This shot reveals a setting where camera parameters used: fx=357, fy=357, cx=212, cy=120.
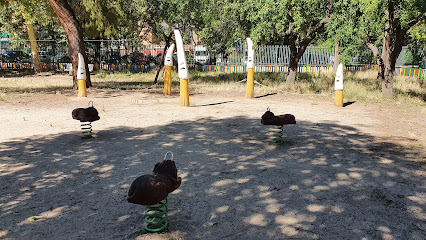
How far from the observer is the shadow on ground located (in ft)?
13.5

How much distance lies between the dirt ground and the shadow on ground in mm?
18

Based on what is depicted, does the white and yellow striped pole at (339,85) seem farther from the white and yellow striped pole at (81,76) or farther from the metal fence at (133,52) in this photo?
the metal fence at (133,52)

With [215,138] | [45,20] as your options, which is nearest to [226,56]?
[45,20]

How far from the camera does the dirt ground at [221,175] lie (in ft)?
13.6

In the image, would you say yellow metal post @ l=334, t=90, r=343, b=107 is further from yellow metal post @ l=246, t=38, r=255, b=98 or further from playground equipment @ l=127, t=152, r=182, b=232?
playground equipment @ l=127, t=152, r=182, b=232

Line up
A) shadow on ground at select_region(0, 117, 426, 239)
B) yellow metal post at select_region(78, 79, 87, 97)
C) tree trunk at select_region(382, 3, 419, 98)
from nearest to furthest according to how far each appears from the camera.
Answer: shadow on ground at select_region(0, 117, 426, 239), tree trunk at select_region(382, 3, 419, 98), yellow metal post at select_region(78, 79, 87, 97)

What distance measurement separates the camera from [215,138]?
8.27 meters

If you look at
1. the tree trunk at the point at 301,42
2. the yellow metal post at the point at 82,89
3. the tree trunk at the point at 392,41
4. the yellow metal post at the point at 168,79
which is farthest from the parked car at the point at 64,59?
the tree trunk at the point at 392,41

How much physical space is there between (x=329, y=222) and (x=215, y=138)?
170 inches

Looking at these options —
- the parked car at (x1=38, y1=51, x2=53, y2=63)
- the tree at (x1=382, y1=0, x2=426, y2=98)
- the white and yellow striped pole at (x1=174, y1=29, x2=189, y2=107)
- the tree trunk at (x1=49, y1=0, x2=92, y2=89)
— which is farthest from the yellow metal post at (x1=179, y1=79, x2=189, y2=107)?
the parked car at (x1=38, y1=51, x2=53, y2=63)

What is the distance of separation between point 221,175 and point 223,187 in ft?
1.71

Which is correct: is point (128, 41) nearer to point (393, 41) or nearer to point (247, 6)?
point (247, 6)

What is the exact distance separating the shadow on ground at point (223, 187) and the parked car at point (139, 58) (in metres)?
21.7

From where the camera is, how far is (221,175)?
19.1 ft
